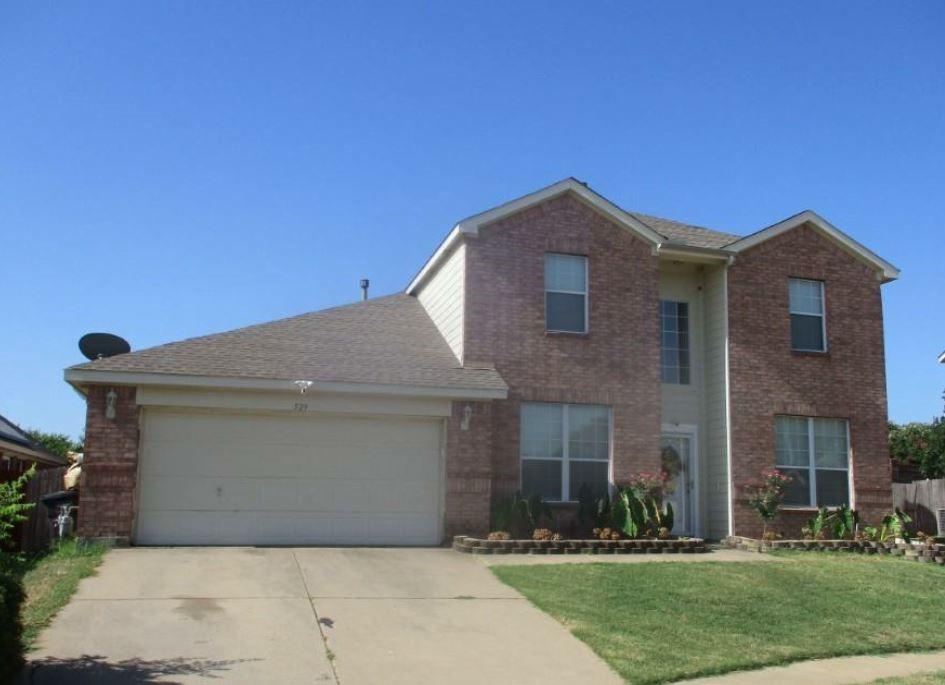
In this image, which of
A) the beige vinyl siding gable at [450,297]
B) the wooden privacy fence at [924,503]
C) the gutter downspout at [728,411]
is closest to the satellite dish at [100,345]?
the beige vinyl siding gable at [450,297]

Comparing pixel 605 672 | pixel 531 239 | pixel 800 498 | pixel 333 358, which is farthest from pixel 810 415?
pixel 605 672

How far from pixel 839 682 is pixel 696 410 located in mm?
10039

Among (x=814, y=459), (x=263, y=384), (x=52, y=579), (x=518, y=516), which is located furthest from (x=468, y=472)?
(x=814, y=459)

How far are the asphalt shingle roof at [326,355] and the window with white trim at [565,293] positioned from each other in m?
1.71

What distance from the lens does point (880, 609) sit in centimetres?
1185

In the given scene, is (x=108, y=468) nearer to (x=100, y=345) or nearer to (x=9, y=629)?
(x=100, y=345)

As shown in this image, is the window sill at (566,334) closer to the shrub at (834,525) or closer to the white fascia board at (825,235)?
the white fascia board at (825,235)

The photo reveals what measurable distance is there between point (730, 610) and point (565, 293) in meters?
7.48

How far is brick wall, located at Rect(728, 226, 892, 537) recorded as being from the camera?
58.6 feet

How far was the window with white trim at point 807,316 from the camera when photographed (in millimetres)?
18641

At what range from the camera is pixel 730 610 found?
1123cm

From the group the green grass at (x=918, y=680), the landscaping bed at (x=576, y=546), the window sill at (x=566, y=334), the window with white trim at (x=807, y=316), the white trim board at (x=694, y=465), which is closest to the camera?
the green grass at (x=918, y=680)

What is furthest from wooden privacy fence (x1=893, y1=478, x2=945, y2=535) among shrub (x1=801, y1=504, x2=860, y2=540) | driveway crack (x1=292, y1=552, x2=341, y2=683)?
driveway crack (x1=292, y1=552, x2=341, y2=683)

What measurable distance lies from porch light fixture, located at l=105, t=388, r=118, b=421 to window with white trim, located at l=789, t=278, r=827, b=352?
1242cm
